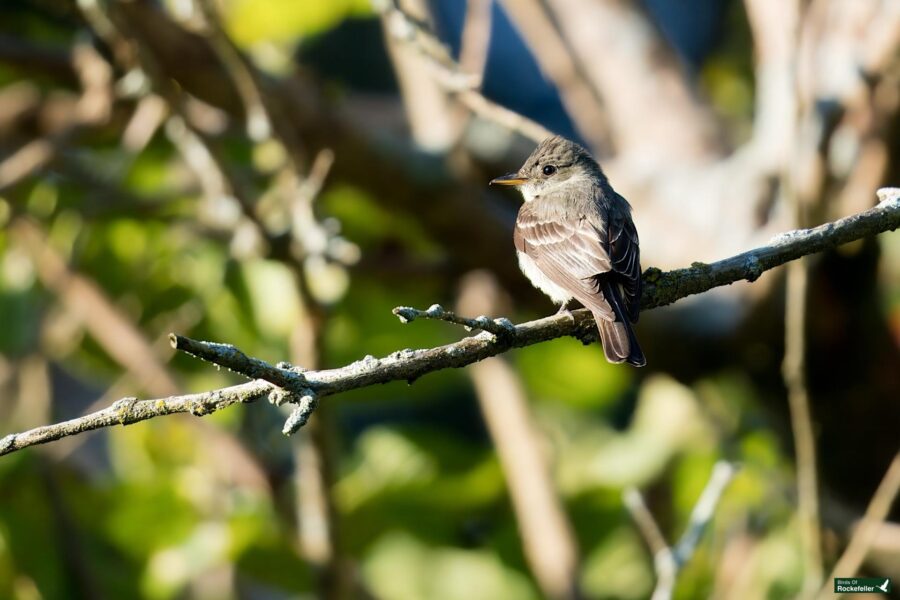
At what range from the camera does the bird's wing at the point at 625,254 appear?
3.28 metres

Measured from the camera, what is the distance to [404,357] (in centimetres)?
221

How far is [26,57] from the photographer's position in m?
5.21

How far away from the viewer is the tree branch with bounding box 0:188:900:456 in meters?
1.99

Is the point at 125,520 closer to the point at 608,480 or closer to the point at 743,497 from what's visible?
the point at 608,480

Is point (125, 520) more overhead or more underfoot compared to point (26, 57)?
more underfoot

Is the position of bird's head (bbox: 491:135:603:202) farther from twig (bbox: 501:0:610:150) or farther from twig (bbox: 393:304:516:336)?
twig (bbox: 393:304:516:336)

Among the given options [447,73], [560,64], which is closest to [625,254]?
[447,73]

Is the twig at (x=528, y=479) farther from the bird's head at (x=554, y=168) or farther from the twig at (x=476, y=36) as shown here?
the twig at (x=476, y=36)

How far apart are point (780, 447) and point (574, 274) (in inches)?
91.2

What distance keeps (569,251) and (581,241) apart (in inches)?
2.2

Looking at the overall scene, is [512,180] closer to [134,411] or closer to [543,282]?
[543,282]

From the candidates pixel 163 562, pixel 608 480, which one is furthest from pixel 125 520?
pixel 608 480

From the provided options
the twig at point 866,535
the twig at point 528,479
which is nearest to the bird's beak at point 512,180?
the twig at point 528,479

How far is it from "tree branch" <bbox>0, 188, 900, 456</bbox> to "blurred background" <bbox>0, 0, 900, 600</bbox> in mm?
1146
